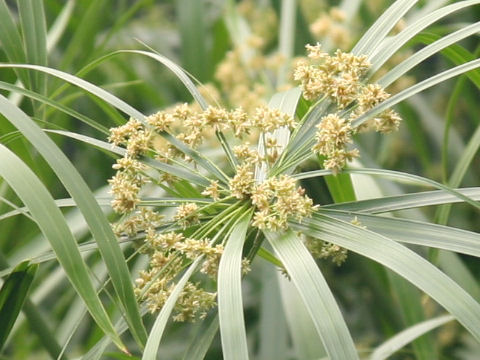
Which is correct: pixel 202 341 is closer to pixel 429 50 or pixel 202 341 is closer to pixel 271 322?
pixel 429 50

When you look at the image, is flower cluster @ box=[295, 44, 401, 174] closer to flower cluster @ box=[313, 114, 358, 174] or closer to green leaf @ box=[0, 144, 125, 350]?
flower cluster @ box=[313, 114, 358, 174]

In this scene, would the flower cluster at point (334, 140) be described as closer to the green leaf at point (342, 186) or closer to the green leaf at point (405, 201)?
the green leaf at point (405, 201)

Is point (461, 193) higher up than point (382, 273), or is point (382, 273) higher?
point (382, 273)

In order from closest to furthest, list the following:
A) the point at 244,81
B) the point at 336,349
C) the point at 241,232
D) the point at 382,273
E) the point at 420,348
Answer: the point at 336,349, the point at 241,232, the point at 420,348, the point at 382,273, the point at 244,81

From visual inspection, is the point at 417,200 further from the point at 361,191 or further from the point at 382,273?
the point at 382,273

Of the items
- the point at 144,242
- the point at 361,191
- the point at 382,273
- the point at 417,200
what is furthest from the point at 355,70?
the point at 382,273

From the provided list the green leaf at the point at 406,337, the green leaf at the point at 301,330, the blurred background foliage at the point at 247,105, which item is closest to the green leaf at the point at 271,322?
the blurred background foliage at the point at 247,105
